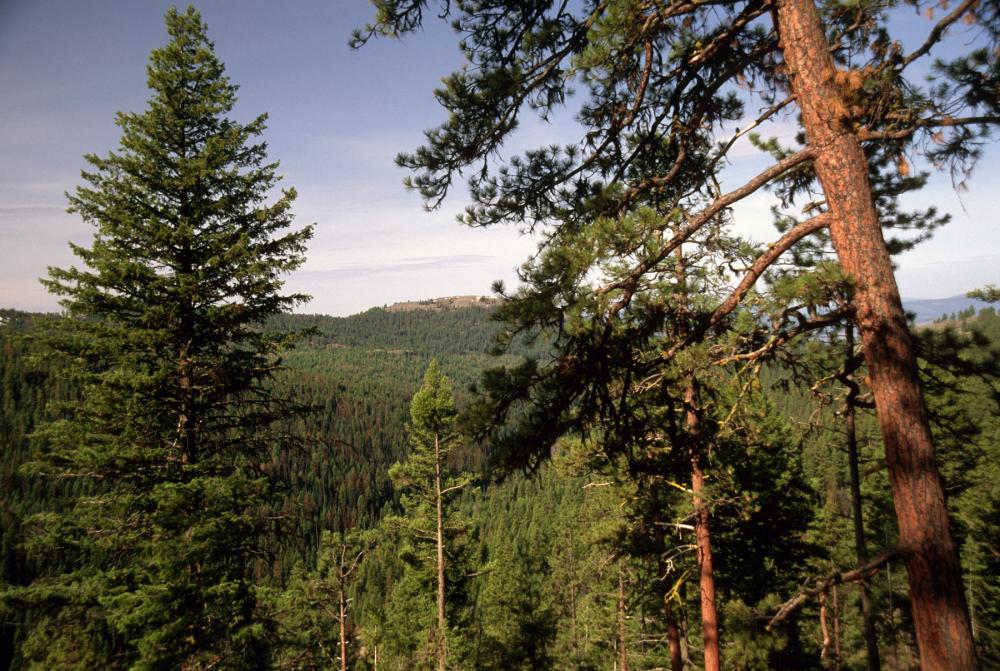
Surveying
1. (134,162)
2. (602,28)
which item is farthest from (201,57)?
(602,28)

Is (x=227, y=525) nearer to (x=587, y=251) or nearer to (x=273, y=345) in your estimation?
(x=273, y=345)

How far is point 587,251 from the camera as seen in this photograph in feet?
10.5

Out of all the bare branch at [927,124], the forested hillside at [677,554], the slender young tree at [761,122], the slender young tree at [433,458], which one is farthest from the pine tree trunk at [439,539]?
the bare branch at [927,124]

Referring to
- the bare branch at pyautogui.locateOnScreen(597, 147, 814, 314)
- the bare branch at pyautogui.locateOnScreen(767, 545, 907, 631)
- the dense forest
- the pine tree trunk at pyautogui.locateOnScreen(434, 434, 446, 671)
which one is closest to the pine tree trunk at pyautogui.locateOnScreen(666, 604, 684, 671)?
the dense forest

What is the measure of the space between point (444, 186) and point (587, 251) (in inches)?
98.8

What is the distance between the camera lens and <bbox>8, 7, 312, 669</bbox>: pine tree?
6.23 m

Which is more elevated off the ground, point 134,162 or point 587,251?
point 134,162

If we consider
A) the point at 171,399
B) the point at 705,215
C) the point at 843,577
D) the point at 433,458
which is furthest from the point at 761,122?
the point at 433,458

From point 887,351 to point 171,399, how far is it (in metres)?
8.44

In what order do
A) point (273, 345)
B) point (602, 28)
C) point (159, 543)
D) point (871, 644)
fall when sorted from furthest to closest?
point (871, 644), point (273, 345), point (159, 543), point (602, 28)

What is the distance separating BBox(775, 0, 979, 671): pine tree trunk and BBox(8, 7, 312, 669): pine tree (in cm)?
727

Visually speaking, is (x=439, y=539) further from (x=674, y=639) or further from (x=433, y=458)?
(x=674, y=639)

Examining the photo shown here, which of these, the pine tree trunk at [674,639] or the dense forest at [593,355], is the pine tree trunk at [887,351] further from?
A: the pine tree trunk at [674,639]

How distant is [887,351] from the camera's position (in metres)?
2.91
